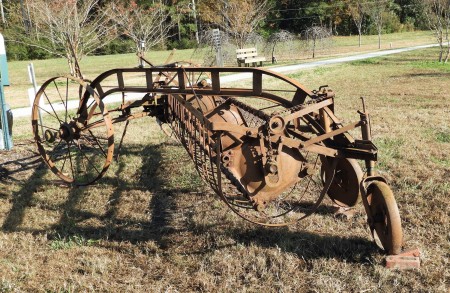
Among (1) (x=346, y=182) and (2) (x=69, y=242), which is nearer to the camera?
(2) (x=69, y=242)

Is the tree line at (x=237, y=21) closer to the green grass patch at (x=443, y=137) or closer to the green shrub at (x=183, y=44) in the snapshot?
the green shrub at (x=183, y=44)

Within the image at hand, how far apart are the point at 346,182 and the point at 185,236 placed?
1.52 meters

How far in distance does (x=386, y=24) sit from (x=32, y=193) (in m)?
45.8

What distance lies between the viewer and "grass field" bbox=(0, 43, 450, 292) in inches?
116

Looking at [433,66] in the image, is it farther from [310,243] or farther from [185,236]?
[185,236]

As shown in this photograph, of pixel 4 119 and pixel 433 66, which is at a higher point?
pixel 433 66

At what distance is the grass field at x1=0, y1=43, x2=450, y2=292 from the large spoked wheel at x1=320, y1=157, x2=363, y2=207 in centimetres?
17

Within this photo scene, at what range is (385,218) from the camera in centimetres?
307

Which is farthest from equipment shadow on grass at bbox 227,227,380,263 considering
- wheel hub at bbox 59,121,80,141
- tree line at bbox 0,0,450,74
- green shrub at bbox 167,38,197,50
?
green shrub at bbox 167,38,197,50

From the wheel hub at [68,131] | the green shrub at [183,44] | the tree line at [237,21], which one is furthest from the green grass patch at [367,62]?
the green shrub at [183,44]

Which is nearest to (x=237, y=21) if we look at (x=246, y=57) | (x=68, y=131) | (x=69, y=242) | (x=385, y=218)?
(x=246, y=57)

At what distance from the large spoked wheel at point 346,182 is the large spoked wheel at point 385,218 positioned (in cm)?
35

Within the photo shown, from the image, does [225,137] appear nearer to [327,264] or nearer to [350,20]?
[327,264]

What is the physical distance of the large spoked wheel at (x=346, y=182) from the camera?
3.53 m
